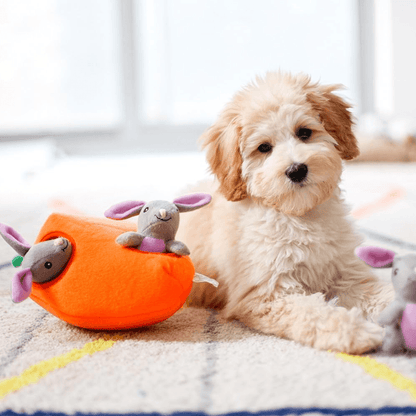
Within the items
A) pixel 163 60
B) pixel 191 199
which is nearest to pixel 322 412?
pixel 191 199

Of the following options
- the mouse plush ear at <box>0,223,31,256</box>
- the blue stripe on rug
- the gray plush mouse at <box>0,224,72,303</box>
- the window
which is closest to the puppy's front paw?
the blue stripe on rug

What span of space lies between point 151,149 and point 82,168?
1.71m

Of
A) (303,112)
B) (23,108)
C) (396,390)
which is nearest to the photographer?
(396,390)

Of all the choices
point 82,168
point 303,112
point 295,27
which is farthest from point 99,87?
point 303,112

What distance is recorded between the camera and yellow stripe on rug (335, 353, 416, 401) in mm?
887

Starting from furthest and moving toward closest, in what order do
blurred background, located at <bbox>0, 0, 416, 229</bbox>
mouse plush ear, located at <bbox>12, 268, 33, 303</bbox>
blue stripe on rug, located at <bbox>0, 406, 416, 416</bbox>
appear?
1. blurred background, located at <bbox>0, 0, 416, 229</bbox>
2. mouse plush ear, located at <bbox>12, 268, 33, 303</bbox>
3. blue stripe on rug, located at <bbox>0, 406, 416, 416</bbox>

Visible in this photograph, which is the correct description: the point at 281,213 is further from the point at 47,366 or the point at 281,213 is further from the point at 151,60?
the point at 151,60

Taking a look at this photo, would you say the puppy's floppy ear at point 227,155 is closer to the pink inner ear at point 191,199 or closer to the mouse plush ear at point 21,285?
the pink inner ear at point 191,199

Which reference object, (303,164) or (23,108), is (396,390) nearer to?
(303,164)

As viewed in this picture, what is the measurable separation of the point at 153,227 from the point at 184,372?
1.34 feet

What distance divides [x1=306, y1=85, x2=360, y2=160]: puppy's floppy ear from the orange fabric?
632 mm

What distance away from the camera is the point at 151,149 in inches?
246

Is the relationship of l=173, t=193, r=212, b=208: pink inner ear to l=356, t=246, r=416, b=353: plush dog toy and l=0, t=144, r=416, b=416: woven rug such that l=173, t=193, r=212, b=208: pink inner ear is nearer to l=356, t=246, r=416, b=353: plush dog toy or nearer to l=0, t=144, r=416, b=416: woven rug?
l=0, t=144, r=416, b=416: woven rug

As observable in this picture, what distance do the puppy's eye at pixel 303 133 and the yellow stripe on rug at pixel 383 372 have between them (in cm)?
67
